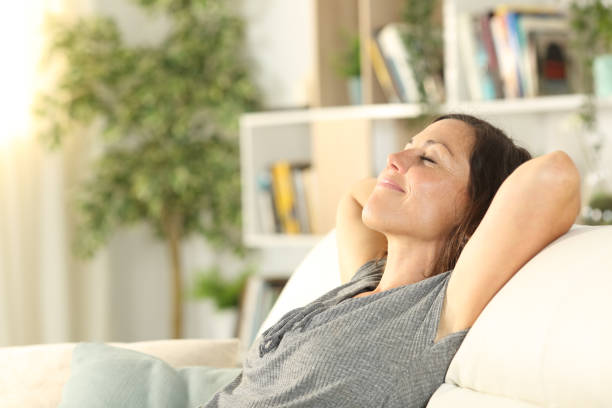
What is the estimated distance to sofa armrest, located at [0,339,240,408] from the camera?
5.19 feet

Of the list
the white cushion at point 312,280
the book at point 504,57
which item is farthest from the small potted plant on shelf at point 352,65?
the white cushion at point 312,280

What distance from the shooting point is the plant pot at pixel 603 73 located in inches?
86.0

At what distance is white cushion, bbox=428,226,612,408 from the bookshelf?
125 cm

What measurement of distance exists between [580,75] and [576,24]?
16 centimetres

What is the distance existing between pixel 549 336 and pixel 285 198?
208 centimetres

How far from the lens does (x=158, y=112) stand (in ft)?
11.2

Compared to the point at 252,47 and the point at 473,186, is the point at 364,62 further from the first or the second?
the point at 473,186

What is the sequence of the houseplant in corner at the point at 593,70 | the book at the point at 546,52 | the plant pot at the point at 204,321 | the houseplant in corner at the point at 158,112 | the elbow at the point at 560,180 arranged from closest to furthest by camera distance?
the elbow at the point at 560,180, the houseplant in corner at the point at 593,70, the book at the point at 546,52, the houseplant in corner at the point at 158,112, the plant pot at the point at 204,321

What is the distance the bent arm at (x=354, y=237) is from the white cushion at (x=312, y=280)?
4 centimetres

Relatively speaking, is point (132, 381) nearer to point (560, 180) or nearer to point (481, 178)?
point (481, 178)

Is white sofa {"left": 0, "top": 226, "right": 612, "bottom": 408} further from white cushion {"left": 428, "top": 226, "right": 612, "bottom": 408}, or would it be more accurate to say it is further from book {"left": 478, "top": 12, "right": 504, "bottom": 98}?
book {"left": 478, "top": 12, "right": 504, "bottom": 98}

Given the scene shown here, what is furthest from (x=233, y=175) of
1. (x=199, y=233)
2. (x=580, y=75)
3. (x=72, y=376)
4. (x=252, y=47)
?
(x=72, y=376)

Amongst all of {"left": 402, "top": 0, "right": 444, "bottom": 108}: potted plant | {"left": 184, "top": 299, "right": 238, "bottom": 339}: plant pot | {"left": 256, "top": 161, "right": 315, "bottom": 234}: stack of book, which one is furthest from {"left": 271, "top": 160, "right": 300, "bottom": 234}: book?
{"left": 184, "top": 299, "right": 238, "bottom": 339}: plant pot

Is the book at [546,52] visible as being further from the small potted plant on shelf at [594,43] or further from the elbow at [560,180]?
the elbow at [560,180]
